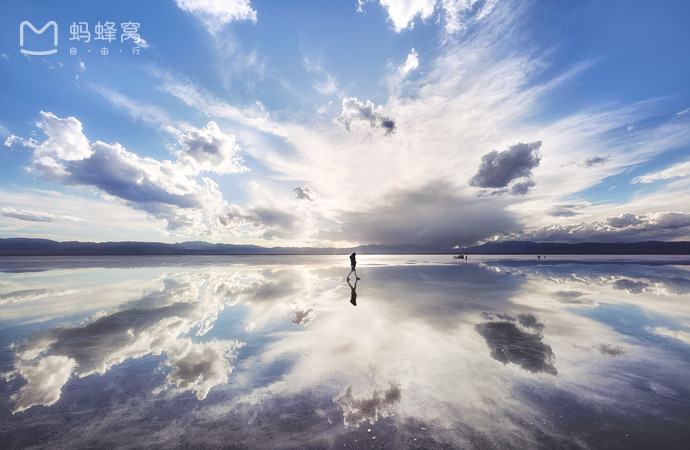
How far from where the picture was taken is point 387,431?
207 inches

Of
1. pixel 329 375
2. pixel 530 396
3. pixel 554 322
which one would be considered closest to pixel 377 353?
pixel 329 375

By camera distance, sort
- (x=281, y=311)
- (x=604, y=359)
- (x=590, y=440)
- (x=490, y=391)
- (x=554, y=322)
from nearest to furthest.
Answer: (x=590, y=440)
(x=490, y=391)
(x=604, y=359)
(x=554, y=322)
(x=281, y=311)

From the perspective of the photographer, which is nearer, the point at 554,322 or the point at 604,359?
the point at 604,359

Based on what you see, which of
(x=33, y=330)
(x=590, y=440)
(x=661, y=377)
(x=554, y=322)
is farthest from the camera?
(x=554, y=322)

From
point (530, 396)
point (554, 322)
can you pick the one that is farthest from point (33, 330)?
point (554, 322)

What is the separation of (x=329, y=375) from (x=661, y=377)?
9432 millimetres

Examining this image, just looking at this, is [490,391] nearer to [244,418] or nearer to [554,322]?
[244,418]

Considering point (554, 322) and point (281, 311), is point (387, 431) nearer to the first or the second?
point (281, 311)

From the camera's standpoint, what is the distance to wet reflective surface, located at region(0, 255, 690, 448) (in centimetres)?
522

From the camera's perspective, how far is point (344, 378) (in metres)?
7.53

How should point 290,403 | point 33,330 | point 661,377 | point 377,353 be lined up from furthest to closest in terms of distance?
point 33,330 → point 377,353 → point 661,377 → point 290,403

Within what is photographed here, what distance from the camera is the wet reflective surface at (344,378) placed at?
5223 mm

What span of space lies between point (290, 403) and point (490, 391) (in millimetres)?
5002

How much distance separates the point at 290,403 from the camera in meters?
6.30
